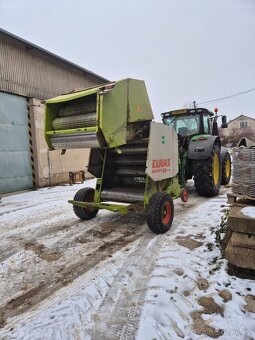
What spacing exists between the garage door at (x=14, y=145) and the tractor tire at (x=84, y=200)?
4.87 m

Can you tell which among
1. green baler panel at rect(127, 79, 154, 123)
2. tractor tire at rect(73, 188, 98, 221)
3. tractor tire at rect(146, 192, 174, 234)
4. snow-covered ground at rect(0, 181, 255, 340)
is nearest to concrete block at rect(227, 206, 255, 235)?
snow-covered ground at rect(0, 181, 255, 340)

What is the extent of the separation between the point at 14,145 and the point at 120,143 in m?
6.45

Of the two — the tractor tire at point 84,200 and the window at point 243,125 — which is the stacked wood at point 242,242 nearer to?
the tractor tire at point 84,200

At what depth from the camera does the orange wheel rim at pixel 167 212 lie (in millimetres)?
4496

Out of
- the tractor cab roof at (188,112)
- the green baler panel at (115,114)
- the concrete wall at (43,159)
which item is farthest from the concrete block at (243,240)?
the concrete wall at (43,159)

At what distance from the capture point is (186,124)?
7.54 metres

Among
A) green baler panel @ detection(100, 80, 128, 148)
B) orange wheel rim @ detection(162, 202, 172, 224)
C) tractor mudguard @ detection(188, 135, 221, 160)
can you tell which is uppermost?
green baler panel @ detection(100, 80, 128, 148)

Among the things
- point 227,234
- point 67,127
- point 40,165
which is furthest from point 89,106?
point 40,165

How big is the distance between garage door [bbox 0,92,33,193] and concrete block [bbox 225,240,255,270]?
8051 millimetres

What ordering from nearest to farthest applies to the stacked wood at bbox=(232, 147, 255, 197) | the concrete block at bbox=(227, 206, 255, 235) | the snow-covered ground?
the snow-covered ground, the concrete block at bbox=(227, 206, 255, 235), the stacked wood at bbox=(232, 147, 255, 197)

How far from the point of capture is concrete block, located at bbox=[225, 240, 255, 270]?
276cm

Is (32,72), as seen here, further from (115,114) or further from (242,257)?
(242,257)

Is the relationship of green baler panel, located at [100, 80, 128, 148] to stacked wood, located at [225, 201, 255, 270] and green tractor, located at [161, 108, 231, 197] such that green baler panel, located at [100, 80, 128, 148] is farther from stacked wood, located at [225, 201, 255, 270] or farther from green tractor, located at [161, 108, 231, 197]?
green tractor, located at [161, 108, 231, 197]

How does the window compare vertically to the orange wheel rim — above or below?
above
